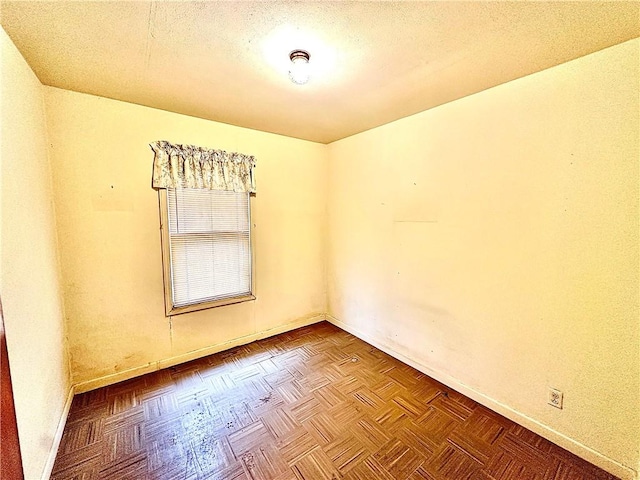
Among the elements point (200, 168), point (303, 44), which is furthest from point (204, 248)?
point (303, 44)

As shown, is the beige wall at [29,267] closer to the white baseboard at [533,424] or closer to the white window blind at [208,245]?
the white window blind at [208,245]

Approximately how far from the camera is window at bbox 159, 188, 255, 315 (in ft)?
8.14

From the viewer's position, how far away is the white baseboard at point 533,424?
4.91 feet

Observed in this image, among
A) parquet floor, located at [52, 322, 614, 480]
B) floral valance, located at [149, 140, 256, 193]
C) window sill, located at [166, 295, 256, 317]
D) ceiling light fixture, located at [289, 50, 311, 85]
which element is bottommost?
parquet floor, located at [52, 322, 614, 480]

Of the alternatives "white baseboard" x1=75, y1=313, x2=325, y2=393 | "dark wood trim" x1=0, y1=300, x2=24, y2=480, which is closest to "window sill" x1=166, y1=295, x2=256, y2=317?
"white baseboard" x1=75, y1=313, x2=325, y2=393

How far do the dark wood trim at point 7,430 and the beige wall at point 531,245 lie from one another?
2597 millimetres

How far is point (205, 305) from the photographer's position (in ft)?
8.80

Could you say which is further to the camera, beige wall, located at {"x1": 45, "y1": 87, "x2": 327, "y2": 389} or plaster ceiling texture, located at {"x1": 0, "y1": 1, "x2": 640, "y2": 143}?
beige wall, located at {"x1": 45, "y1": 87, "x2": 327, "y2": 389}

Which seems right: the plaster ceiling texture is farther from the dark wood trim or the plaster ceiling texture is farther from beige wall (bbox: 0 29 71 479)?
the dark wood trim

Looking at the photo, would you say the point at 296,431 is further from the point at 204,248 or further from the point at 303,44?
the point at 303,44

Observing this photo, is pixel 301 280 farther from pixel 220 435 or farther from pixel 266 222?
pixel 220 435

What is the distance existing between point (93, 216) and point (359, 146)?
8.57ft

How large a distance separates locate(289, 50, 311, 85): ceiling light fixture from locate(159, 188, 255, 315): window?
1.47 metres

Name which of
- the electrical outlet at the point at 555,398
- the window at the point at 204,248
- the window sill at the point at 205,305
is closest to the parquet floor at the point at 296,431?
the electrical outlet at the point at 555,398
